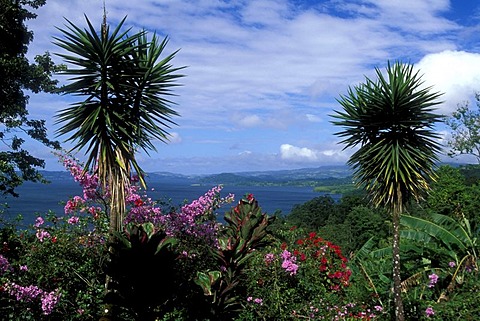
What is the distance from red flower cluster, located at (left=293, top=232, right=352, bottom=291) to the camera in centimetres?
854

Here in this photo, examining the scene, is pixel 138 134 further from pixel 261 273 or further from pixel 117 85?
pixel 261 273

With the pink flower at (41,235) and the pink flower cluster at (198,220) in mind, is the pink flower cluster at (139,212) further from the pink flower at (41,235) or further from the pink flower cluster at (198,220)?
the pink flower at (41,235)

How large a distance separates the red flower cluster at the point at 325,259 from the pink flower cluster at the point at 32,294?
14.2 ft

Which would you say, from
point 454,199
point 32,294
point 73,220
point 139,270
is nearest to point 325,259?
point 139,270

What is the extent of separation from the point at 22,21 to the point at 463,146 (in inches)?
1147

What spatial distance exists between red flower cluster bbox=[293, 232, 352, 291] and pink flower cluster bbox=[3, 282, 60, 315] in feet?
14.2

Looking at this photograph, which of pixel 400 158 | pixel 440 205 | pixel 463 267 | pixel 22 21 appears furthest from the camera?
pixel 440 205

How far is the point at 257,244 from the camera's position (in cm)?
744

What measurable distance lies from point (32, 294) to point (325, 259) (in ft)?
16.8

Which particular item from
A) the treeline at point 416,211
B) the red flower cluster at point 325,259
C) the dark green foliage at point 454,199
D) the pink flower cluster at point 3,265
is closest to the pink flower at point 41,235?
the pink flower cluster at point 3,265

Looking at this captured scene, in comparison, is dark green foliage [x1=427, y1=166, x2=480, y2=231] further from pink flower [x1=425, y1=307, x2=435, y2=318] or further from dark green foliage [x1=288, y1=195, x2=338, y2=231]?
dark green foliage [x1=288, y1=195, x2=338, y2=231]

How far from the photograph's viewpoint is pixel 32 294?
5910 mm

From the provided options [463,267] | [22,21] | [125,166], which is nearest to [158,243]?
[125,166]

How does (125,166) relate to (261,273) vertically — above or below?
above
